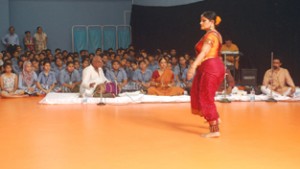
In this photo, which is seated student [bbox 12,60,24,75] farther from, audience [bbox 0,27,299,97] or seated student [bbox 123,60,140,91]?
seated student [bbox 123,60,140,91]

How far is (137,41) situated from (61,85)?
4.43m

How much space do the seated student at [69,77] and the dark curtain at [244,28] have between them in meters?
3.30

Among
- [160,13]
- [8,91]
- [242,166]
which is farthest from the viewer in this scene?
[160,13]

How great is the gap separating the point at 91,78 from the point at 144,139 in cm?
372

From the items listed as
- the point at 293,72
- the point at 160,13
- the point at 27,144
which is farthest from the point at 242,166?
the point at 160,13

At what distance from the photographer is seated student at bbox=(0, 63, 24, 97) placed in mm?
9508

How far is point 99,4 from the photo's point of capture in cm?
1491

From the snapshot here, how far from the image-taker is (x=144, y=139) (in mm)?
5004

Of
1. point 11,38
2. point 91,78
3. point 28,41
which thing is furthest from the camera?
point 28,41

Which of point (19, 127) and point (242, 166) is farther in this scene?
point (19, 127)

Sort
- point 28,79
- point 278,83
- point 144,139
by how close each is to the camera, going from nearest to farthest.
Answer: point 144,139
point 278,83
point 28,79

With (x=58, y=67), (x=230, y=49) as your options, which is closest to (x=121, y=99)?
(x=58, y=67)

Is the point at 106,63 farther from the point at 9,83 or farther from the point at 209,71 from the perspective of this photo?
the point at 209,71

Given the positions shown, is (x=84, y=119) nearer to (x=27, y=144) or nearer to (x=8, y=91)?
(x=27, y=144)
